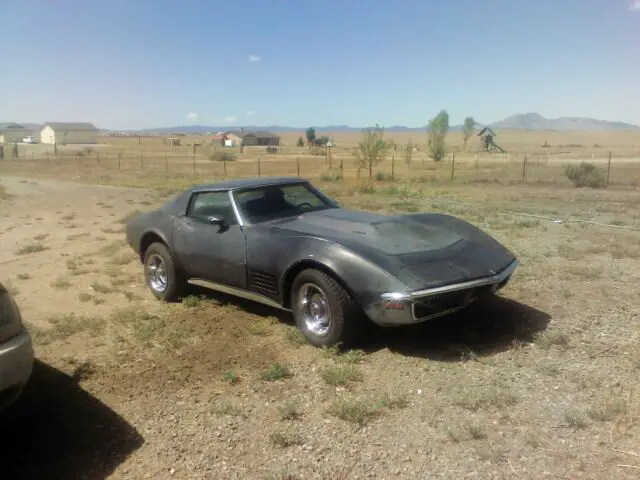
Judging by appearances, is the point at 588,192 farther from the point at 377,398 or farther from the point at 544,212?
the point at 377,398

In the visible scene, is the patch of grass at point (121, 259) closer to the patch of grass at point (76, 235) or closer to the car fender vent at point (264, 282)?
the patch of grass at point (76, 235)

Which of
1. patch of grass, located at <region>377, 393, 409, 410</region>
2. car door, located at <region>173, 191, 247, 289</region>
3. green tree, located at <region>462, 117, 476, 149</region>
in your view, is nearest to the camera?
patch of grass, located at <region>377, 393, 409, 410</region>

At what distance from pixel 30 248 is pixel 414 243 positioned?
25.6 feet

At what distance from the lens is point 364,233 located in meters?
4.89

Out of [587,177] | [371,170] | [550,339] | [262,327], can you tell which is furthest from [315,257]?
[587,177]

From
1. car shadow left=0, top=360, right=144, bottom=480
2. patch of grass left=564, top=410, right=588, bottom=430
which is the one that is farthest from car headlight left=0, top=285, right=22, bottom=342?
patch of grass left=564, top=410, right=588, bottom=430

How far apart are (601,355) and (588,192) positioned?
17.4 metres

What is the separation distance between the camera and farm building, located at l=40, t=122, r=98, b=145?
138 m

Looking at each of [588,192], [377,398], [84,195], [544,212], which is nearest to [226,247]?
[377,398]

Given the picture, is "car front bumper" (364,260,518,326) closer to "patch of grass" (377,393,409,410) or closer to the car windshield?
"patch of grass" (377,393,409,410)

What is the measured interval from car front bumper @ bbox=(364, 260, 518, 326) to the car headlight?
7.91 feet

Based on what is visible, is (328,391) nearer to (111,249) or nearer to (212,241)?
(212,241)

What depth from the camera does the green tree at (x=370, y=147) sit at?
1009 inches

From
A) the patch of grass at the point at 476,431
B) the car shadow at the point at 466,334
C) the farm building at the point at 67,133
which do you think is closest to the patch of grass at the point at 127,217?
the car shadow at the point at 466,334
